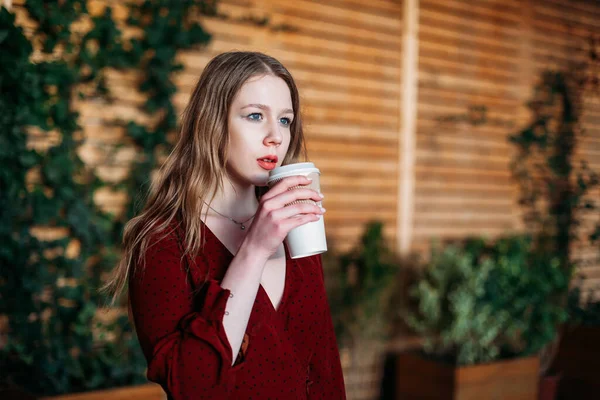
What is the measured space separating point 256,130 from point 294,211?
23 centimetres

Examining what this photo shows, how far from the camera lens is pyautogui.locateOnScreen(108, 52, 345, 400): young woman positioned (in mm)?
1144

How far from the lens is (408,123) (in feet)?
12.8

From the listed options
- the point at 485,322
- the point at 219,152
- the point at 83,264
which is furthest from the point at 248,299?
the point at 485,322

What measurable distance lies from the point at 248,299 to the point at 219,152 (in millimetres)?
354

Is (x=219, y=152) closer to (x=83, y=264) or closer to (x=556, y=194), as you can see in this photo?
(x=83, y=264)

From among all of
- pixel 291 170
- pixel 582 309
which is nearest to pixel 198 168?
pixel 291 170

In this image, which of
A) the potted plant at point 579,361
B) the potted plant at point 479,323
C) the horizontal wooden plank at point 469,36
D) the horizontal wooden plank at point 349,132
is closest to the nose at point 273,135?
the horizontal wooden plank at point 349,132

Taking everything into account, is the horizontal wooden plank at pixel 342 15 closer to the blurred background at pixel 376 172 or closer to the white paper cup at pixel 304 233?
the blurred background at pixel 376 172

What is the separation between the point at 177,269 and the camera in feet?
3.98

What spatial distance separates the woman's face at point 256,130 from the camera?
4.27 ft

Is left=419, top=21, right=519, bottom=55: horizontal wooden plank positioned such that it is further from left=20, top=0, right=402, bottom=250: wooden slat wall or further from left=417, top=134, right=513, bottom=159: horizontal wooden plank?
left=417, top=134, right=513, bottom=159: horizontal wooden plank

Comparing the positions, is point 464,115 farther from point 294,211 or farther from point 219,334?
point 219,334

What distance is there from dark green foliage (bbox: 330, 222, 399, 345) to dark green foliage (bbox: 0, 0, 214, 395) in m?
1.22

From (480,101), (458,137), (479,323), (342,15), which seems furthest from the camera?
(480,101)
